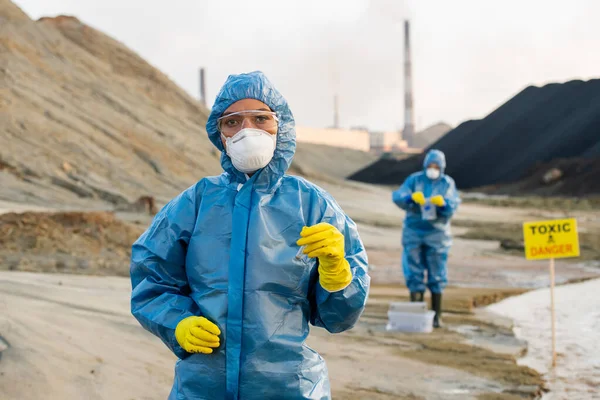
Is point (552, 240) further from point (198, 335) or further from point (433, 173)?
point (198, 335)

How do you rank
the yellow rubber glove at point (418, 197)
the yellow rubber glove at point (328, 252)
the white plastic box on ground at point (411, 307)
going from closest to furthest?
1. the yellow rubber glove at point (328, 252)
2. the yellow rubber glove at point (418, 197)
3. the white plastic box on ground at point (411, 307)

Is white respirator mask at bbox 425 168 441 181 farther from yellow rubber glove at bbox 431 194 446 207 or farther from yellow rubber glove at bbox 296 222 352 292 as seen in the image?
yellow rubber glove at bbox 296 222 352 292

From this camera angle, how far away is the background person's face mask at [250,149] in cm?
279

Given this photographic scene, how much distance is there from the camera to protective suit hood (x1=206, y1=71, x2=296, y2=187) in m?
2.85

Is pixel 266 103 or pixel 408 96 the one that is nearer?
pixel 266 103

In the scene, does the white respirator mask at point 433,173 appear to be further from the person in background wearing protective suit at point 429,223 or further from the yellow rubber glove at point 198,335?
the yellow rubber glove at point 198,335

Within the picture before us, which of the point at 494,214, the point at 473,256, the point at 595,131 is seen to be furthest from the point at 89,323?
the point at 595,131

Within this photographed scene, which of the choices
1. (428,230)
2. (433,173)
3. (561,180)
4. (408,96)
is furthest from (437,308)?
(408,96)

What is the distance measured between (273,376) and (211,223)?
54 cm

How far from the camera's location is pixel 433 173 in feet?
29.3

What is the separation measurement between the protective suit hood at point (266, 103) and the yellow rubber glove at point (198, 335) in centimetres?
52

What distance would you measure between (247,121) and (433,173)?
6.26 meters

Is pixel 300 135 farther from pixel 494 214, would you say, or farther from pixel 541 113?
pixel 494 214

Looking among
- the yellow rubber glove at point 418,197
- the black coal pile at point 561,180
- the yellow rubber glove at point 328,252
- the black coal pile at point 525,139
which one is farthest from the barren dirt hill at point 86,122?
the yellow rubber glove at point 328,252
